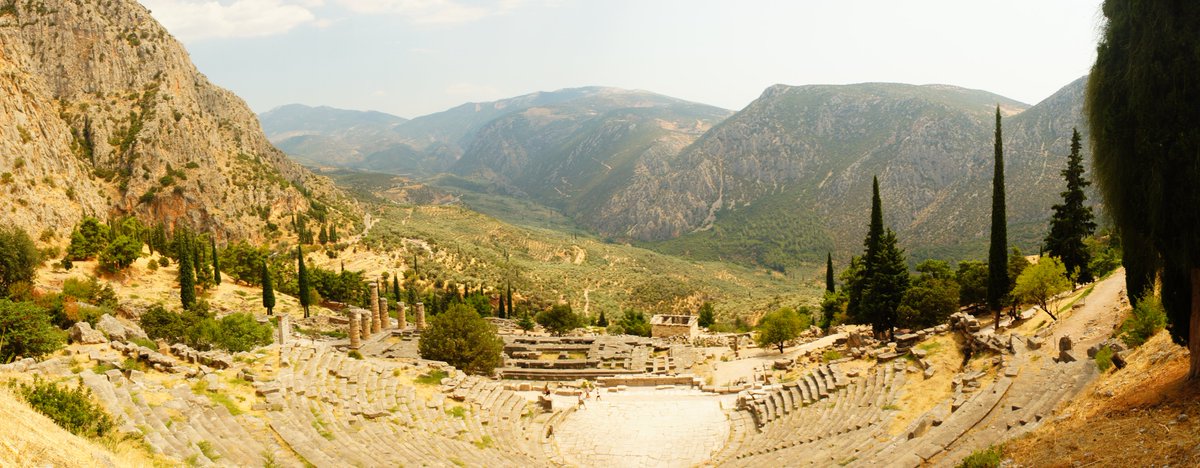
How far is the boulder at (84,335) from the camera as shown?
22.0 metres

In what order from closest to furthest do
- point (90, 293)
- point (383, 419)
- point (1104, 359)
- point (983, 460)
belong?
point (983, 460) < point (1104, 359) < point (383, 419) < point (90, 293)

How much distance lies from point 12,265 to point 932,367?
1831 inches

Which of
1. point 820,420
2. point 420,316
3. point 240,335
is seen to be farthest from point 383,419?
point 420,316

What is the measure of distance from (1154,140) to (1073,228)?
29.7 metres

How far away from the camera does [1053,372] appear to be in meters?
17.2

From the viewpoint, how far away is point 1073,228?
35.8 meters

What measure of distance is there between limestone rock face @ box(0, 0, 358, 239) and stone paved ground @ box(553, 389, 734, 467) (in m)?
51.0

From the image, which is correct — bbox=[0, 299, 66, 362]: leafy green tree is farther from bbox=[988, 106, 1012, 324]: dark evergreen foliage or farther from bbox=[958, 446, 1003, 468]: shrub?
bbox=[988, 106, 1012, 324]: dark evergreen foliage

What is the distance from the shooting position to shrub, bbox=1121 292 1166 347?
16359 mm

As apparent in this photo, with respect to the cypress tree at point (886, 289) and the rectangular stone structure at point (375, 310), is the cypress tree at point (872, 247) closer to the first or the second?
the cypress tree at point (886, 289)

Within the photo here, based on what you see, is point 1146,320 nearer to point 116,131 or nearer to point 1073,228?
point 1073,228

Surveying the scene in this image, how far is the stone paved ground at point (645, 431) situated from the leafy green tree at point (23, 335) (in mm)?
17395

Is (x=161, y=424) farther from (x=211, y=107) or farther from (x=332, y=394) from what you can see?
(x=211, y=107)

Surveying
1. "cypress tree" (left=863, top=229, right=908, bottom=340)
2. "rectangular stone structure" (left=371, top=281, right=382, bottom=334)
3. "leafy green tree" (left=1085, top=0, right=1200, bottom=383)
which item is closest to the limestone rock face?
"rectangular stone structure" (left=371, top=281, right=382, bottom=334)
